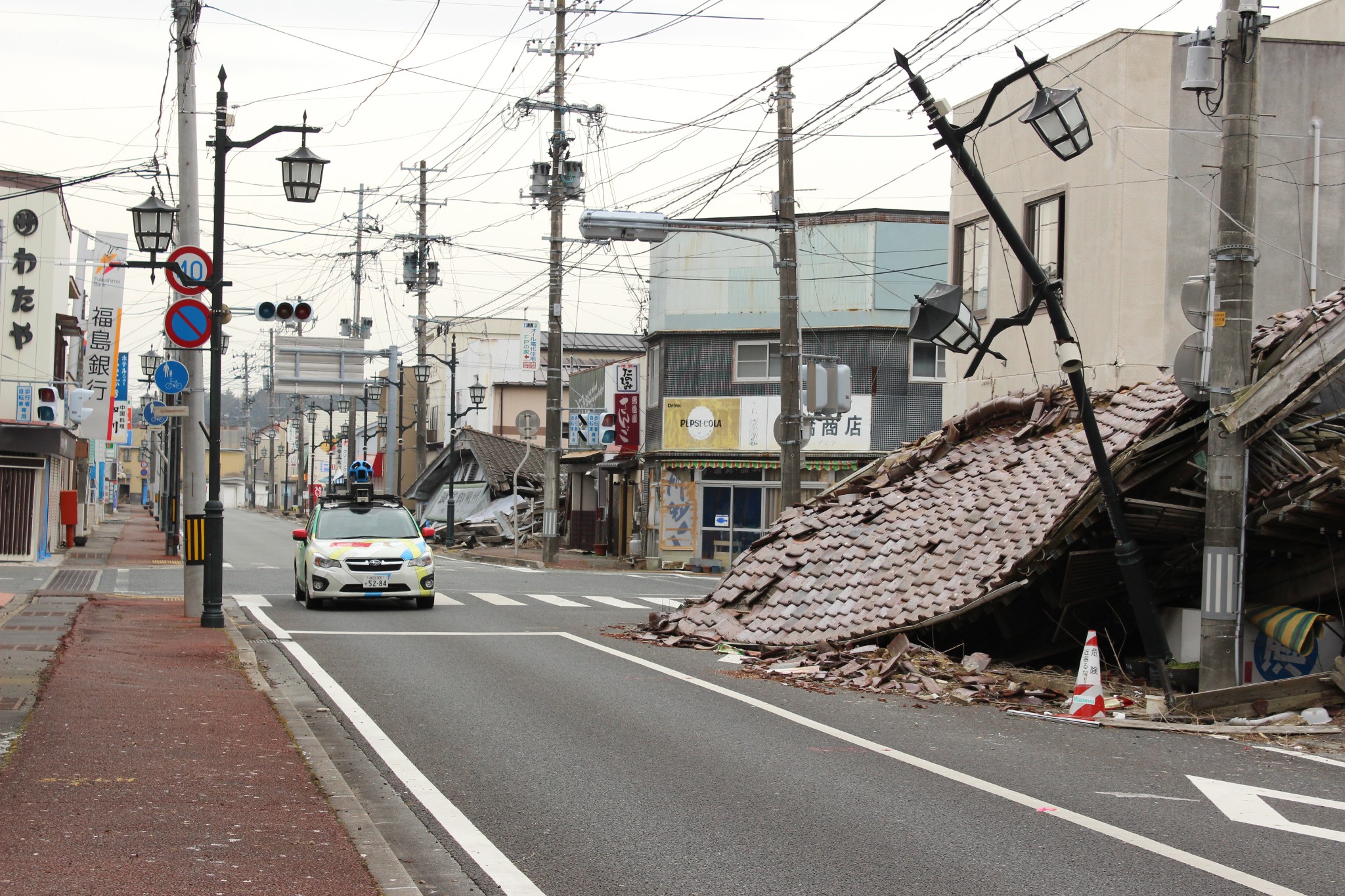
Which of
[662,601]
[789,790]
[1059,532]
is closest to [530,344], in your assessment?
[662,601]

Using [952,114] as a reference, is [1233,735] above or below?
below

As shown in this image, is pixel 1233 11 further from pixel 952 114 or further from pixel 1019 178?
pixel 952 114

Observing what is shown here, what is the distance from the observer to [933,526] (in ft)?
50.4

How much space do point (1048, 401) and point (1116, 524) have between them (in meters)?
5.15

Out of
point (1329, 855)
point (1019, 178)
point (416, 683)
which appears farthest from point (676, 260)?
point (1329, 855)

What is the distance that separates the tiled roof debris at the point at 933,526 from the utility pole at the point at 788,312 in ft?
10.9

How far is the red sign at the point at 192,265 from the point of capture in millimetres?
16594

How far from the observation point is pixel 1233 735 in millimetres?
10336

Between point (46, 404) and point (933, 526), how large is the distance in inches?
924

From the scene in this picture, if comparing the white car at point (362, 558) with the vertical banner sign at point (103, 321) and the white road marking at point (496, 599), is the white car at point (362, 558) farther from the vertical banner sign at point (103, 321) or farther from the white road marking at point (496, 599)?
the vertical banner sign at point (103, 321)

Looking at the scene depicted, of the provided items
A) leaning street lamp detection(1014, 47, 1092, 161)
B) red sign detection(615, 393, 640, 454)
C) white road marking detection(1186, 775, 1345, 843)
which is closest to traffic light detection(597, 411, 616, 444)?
red sign detection(615, 393, 640, 454)

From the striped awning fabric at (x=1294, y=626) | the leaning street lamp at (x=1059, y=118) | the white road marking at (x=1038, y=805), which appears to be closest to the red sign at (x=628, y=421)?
the white road marking at (x=1038, y=805)

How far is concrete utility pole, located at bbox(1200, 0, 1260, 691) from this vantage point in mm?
11023

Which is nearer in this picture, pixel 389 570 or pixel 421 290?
pixel 389 570
